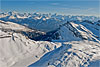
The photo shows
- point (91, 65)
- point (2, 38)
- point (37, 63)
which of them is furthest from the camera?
point (2, 38)

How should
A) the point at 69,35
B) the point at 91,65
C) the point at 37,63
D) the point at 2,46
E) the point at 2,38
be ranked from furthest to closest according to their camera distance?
the point at 69,35
the point at 2,38
the point at 2,46
the point at 37,63
the point at 91,65

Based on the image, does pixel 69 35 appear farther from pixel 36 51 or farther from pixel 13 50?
pixel 13 50

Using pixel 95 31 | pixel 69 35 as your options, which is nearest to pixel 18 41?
pixel 69 35

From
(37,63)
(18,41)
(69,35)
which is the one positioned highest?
(18,41)

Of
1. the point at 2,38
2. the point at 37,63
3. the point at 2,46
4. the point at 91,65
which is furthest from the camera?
the point at 2,38

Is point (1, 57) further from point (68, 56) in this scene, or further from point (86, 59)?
point (86, 59)

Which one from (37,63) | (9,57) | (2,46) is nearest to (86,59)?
(37,63)

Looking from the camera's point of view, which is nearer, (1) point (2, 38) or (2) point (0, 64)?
(2) point (0, 64)

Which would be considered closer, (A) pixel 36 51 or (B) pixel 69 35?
(A) pixel 36 51

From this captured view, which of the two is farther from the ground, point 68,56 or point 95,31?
point 68,56
